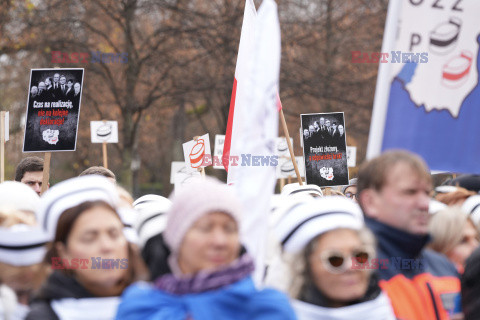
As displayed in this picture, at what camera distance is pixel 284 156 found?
12.8 metres

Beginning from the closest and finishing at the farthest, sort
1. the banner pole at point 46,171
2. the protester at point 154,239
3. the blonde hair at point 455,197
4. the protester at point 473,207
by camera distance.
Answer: the protester at point 154,239
the protester at point 473,207
the blonde hair at point 455,197
the banner pole at point 46,171

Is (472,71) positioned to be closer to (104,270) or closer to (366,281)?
(366,281)

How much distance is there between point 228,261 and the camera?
3047 millimetres

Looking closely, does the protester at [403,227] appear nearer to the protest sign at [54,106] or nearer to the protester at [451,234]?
the protester at [451,234]

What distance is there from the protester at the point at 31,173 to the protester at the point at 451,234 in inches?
173

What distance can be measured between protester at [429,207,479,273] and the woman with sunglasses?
0.92 m

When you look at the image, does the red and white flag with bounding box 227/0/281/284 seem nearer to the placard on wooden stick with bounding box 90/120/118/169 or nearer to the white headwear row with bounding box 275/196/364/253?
the white headwear row with bounding box 275/196/364/253

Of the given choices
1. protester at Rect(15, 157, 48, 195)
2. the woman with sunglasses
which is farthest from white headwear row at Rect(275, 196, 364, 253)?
protester at Rect(15, 157, 48, 195)

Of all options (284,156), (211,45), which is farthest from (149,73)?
(284,156)

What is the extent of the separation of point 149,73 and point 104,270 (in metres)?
18.6

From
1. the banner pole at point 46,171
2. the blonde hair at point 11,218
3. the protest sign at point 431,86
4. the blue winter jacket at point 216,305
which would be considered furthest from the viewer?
the banner pole at point 46,171

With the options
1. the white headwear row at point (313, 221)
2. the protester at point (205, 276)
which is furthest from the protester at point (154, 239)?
the white headwear row at point (313, 221)

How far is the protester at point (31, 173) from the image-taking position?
24.8ft

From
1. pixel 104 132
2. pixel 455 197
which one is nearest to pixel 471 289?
pixel 455 197
